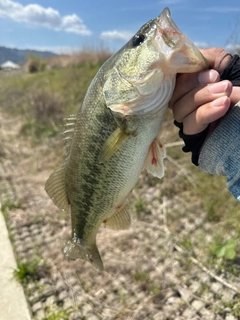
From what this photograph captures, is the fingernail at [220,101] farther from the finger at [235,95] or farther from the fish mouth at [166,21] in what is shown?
the fish mouth at [166,21]

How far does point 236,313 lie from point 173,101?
2.15 meters

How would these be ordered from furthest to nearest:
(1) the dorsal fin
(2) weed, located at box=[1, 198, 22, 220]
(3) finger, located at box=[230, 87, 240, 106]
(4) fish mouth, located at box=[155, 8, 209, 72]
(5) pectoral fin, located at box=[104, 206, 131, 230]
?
(2) weed, located at box=[1, 198, 22, 220] → (5) pectoral fin, located at box=[104, 206, 131, 230] → (1) the dorsal fin → (3) finger, located at box=[230, 87, 240, 106] → (4) fish mouth, located at box=[155, 8, 209, 72]

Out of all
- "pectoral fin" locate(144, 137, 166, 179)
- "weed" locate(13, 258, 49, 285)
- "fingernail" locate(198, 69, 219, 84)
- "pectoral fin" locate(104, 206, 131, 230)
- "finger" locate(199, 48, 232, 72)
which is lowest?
"weed" locate(13, 258, 49, 285)

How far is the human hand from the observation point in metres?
Answer: 1.39

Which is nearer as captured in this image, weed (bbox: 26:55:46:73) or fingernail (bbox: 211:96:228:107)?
fingernail (bbox: 211:96:228:107)

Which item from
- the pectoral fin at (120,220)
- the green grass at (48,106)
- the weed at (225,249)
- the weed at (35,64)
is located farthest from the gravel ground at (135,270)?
the weed at (35,64)

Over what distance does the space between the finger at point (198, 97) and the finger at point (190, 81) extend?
0.06ft

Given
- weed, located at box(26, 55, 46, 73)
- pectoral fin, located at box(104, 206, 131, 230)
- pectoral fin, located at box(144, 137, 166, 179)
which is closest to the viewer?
pectoral fin, located at box(144, 137, 166, 179)

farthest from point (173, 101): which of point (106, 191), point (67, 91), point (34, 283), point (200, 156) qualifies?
point (67, 91)

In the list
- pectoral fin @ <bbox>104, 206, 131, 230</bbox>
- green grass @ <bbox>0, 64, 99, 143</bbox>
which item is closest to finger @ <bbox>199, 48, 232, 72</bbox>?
pectoral fin @ <bbox>104, 206, 131, 230</bbox>

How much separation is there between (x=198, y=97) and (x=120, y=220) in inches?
37.2

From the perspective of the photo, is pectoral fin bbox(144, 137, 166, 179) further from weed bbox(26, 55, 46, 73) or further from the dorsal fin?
weed bbox(26, 55, 46, 73)

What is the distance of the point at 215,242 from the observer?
3.67 metres

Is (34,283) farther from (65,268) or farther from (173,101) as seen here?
(173,101)
